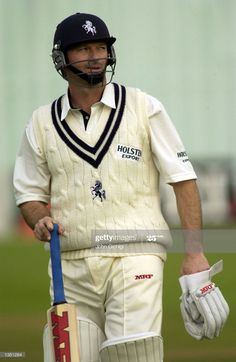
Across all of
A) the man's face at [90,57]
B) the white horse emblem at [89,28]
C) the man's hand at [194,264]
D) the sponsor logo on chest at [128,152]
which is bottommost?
the man's hand at [194,264]

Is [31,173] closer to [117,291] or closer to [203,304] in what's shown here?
[117,291]

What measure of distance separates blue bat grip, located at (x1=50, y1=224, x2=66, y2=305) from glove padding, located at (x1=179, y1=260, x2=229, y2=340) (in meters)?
0.45

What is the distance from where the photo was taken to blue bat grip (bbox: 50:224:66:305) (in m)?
4.54

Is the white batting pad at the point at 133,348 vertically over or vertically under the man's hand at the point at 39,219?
under

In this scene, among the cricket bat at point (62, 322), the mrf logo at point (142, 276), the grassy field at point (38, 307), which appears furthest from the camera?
the grassy field at point (38, 307)

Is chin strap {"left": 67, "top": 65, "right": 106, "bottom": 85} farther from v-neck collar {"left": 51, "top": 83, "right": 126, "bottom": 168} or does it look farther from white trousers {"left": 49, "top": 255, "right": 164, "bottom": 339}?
white trousers {"left": 49, "top": 255, "right": 164, "bottom": 339}

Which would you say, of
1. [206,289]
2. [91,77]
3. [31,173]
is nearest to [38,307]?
[31,173]

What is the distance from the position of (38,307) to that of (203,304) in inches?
153

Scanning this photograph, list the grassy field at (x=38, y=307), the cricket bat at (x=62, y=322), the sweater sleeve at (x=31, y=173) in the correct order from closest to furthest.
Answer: the cricket bat at (x=62, y=322) < the sweater sleeve at (x=31, y=173) < the grassy field at (x=38, y=307)

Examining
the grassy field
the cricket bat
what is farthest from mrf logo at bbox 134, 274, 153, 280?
the grassy field

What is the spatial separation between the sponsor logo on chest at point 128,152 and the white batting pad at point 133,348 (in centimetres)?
60

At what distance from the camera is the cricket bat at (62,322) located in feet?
14.9

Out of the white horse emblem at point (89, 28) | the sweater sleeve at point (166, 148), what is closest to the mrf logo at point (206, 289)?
the sweater sleeve at point (166, 148)

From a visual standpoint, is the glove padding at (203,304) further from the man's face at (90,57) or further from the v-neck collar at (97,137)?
the man's face at (90,57)
